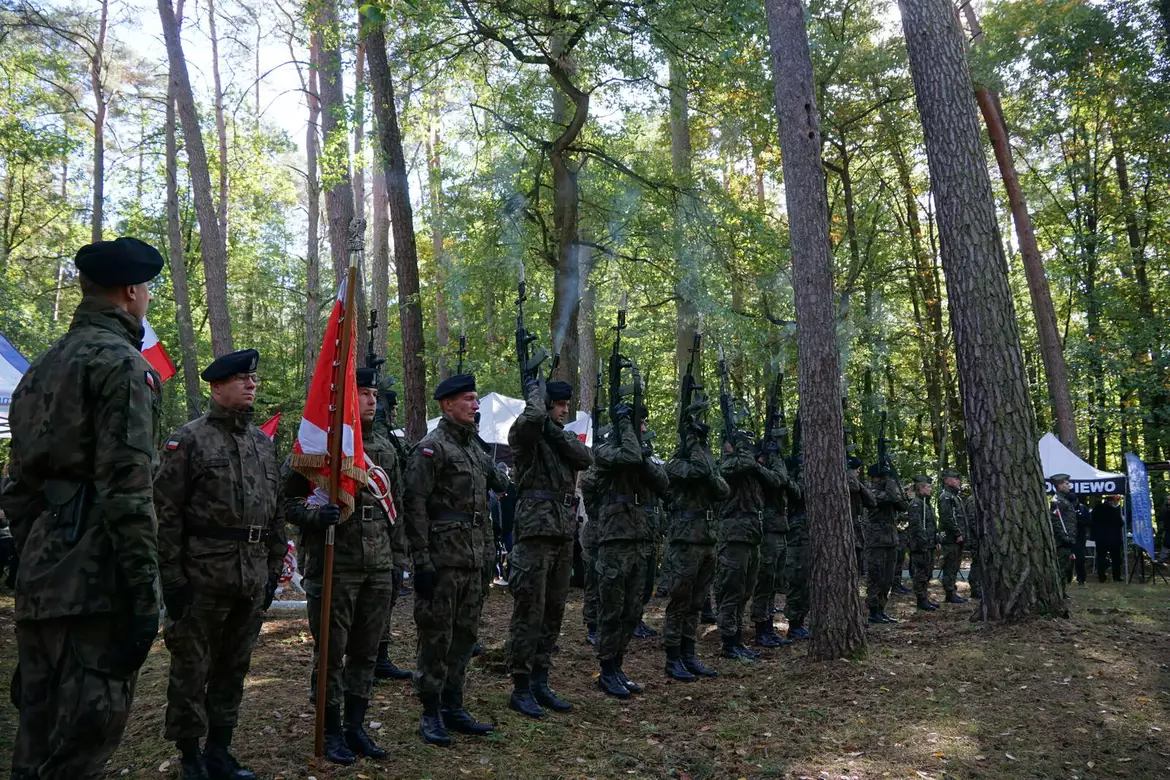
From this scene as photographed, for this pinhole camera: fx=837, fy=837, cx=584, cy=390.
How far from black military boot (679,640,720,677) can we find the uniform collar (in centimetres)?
592

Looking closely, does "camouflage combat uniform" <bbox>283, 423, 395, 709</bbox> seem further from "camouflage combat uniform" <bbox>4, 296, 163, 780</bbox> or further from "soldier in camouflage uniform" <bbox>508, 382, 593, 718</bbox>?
"camouflage combat uniform" <bbox>4, 296, 163, 780</bbox>

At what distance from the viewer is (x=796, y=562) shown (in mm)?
10625

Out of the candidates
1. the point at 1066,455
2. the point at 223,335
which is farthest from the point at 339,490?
the point at 1066,455

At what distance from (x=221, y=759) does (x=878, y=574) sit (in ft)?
32.0

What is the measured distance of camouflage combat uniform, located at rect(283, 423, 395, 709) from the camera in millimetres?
4957

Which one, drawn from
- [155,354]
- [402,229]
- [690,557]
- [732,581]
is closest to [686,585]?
[690,557]

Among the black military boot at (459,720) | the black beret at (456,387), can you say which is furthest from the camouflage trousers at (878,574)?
the black beret at (456,387)

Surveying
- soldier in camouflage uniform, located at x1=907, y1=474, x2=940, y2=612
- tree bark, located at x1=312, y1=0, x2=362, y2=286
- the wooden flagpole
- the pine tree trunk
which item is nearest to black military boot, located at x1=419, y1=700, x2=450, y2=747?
the wooden flagpole

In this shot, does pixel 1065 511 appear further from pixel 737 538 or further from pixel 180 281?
pixel 180 281

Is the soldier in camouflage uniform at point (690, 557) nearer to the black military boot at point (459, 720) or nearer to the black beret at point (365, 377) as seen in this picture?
the black military boot at point (459, 720)

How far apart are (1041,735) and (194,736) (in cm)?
517

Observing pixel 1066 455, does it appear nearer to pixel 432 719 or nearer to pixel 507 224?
pixel 507 224

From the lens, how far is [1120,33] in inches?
744

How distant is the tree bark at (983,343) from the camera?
8.39 meters
